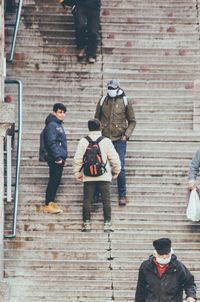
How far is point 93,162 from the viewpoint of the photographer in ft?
55.2

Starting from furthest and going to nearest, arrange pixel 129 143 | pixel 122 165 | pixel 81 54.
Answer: pixel 81 54 → pixel 129 143 → pixel 122 165

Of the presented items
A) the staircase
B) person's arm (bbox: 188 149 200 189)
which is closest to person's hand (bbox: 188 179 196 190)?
person's arm (bbox: 188 149 200 189)

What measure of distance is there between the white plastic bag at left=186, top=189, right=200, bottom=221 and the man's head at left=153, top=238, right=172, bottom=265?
363cm

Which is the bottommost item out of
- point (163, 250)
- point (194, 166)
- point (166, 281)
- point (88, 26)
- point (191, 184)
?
point (166, 281)

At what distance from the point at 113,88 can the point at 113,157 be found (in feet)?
4.03

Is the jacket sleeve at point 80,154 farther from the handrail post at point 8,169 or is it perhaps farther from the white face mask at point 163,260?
the white face mask at point 163,260

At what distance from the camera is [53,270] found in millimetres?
16453

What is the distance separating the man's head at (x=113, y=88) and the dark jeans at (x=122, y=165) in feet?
2.24

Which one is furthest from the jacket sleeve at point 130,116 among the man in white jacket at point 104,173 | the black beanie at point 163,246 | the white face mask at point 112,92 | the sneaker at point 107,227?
the black beanie at point 163,246

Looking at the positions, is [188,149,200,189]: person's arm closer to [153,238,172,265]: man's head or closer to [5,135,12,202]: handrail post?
[5,135,12,202]: handrail post

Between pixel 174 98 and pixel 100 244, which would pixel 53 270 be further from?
pixel 174 98

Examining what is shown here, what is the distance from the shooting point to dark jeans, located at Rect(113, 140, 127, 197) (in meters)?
17.5

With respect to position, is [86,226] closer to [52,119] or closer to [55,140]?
[55,140]

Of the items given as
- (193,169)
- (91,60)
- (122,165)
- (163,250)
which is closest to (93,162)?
(122,165)
